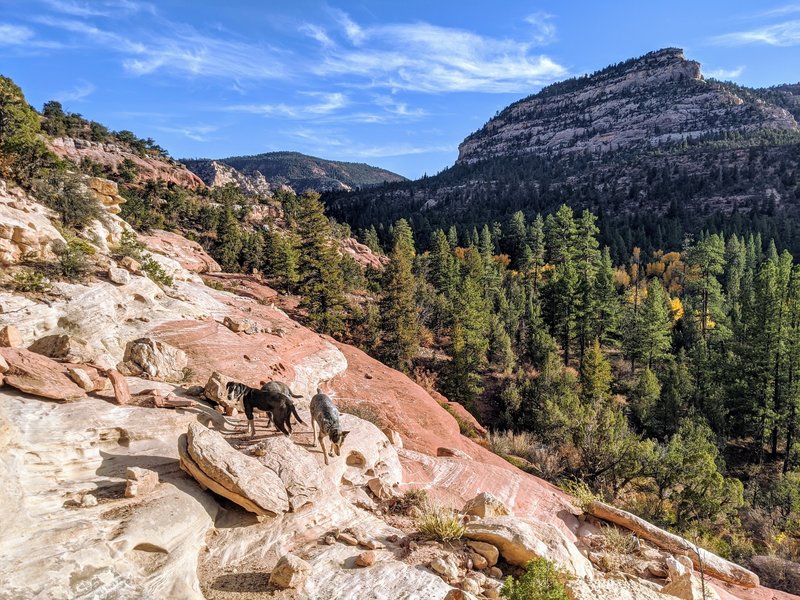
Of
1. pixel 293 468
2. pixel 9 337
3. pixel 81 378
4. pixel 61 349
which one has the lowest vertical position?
pixel 293 468

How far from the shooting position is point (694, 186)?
11375 centimetres

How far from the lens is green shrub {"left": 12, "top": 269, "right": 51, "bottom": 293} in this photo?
37.9ft

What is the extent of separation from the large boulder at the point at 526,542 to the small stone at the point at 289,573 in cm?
294

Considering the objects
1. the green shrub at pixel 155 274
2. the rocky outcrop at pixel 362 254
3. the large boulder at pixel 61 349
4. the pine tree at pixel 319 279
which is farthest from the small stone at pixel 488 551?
the rocky outcrop at pixel 362 254

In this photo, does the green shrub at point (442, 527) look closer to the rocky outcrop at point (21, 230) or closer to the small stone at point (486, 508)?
the small stone at point (486, 508)

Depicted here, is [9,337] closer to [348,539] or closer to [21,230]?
[21,230]

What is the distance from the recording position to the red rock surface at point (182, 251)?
33.7 metres

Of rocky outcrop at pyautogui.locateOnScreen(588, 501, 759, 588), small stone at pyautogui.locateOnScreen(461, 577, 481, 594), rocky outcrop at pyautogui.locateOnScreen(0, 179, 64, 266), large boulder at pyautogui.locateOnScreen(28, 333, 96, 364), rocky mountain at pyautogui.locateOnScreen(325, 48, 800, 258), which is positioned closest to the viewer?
small stone at pyautogui.locateOnScreen(461, 577, 481, 594)

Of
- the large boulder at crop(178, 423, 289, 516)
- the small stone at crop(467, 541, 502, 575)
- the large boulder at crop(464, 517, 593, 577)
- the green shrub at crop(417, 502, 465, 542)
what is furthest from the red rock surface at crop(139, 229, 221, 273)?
the small stone at crop(467, 541, 502, 575)

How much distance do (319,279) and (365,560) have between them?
2802 centimetres

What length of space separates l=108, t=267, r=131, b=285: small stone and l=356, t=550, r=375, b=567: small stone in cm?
1214

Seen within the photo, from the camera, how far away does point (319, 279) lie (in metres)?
33.4

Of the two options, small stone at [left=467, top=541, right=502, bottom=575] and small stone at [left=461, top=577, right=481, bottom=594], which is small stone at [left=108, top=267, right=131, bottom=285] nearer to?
small stone at [left=467, top=541, right=502, bottom=575]

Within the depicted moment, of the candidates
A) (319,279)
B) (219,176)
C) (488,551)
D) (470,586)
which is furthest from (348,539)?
(219,176)
